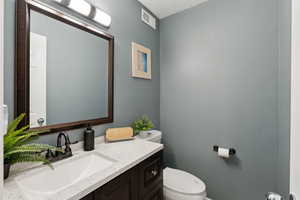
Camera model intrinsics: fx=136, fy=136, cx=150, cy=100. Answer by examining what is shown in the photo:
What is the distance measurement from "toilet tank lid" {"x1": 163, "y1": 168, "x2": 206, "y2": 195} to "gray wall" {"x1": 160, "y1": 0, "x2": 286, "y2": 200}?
0.99ft

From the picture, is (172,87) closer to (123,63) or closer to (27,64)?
(123,63)

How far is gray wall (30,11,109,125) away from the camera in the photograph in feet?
3.17

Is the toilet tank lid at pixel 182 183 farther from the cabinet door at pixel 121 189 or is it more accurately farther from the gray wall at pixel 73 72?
the gray wall at pixel 73 72

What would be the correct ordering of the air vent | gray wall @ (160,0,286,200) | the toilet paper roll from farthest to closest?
the air vent → the toilet paper roll → gray wall @ (160,0,286,200)

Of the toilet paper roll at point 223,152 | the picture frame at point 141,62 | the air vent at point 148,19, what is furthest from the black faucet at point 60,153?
the air vent at point 148,19

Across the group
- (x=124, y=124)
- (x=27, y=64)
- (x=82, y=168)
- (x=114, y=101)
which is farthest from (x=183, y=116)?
(x=27, y=64)

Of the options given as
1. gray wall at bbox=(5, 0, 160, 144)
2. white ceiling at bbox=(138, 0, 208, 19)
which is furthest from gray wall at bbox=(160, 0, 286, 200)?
gray wall at bbox=(5, 0, 160, 144)

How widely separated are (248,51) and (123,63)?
131cm

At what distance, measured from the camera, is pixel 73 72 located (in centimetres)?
110

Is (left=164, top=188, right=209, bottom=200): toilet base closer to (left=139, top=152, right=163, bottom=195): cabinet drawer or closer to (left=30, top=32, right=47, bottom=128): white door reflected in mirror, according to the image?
(left=139, top=152, right=163, bottom=195): cabinet drawer

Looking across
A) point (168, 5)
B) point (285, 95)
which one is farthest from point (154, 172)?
point (168, 5)

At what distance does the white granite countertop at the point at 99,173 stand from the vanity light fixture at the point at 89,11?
1.05m

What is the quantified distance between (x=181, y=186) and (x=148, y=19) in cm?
201

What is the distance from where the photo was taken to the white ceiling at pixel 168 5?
1669mm
